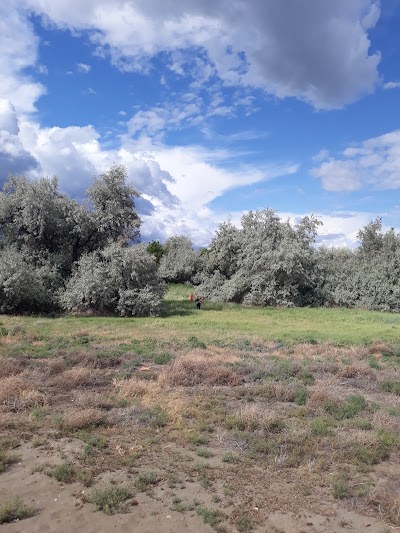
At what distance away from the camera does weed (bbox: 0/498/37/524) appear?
6438mm

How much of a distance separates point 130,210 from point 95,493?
29740 mm

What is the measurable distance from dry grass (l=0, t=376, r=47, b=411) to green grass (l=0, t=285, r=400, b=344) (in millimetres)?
4929

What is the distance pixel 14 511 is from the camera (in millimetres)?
6543

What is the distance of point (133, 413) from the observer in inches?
418

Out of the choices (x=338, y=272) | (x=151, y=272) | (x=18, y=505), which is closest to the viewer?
(x=18, y=505)

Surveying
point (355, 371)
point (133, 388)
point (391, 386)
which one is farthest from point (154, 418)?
point (355, 371)

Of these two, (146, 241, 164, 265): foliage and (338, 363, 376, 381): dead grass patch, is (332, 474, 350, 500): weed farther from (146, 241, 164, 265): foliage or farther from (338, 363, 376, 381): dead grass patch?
(146, 241, 164, 265): foliage

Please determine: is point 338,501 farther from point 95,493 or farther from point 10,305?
point 10,305

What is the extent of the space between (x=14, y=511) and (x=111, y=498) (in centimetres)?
140

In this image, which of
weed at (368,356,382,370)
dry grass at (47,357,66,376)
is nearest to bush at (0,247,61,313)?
dry grass at (47,357,66,376)

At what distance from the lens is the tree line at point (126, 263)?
3058 cm

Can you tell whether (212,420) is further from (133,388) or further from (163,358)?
(163,358)

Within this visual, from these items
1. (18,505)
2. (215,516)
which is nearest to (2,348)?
(18,505)

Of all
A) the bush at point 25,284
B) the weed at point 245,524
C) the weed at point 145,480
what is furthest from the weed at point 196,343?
the bush at point 25,284
